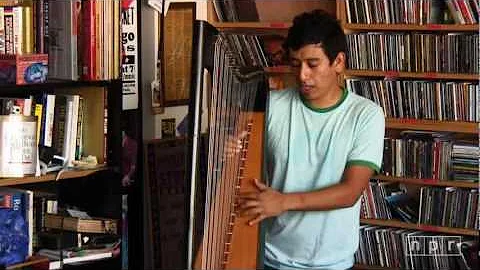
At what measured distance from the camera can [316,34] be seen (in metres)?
2.46

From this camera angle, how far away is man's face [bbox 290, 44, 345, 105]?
2467mm

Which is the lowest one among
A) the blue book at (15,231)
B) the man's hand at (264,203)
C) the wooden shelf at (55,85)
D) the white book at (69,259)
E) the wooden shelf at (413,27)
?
the white book at (69,259)

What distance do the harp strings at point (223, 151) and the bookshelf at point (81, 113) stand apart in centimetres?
101

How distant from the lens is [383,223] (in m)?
4.09

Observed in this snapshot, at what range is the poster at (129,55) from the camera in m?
3.77

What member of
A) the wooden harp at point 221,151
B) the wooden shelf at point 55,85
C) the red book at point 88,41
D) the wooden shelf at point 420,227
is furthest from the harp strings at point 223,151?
the wooden shelf at point 420,227

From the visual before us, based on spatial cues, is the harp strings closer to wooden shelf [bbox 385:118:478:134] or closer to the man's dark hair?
the man's dark hair

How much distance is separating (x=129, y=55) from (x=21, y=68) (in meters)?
0.76

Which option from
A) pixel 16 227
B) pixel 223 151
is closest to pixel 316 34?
pixel 223 151

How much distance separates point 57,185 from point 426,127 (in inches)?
61.9

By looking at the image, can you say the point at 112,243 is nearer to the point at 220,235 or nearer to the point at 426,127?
the point at 220,235

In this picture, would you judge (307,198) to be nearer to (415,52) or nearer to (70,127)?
(70,127)

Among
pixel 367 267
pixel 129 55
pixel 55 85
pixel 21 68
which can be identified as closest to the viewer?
pixel 21 68

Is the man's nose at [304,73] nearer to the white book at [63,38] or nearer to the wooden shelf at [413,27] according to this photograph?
the white book at [63,38]
